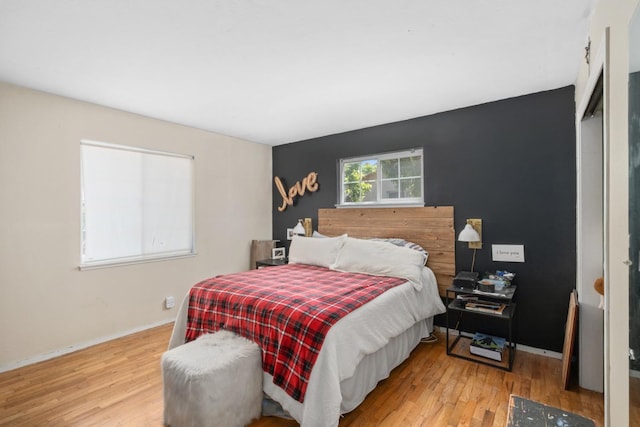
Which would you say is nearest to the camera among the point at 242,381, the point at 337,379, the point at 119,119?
the point at 337,379

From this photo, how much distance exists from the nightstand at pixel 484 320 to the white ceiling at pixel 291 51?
67.7 inches

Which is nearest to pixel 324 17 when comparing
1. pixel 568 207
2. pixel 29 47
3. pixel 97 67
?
pixel 97 67

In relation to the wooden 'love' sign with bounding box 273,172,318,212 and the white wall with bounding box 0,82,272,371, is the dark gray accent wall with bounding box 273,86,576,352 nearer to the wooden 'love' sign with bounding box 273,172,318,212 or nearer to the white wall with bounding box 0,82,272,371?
the wooden 'love' sign with bounding box 273,172,318,212

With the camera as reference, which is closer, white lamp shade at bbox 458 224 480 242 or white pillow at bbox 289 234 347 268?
white lamp shade at bbox 458 224 480 242

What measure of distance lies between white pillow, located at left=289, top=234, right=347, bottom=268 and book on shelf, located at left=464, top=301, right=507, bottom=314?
1.34m

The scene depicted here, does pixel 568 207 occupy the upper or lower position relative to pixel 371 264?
upper

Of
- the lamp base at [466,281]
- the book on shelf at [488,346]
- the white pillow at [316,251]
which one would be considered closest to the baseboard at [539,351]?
the book on shelf at [488,346]

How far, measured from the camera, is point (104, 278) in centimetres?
305

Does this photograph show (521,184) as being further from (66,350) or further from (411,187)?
(66,350)

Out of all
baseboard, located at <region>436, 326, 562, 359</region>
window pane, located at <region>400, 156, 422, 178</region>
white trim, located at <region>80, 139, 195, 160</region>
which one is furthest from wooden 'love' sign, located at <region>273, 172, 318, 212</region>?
baseboard, located at <region>436, 326, 562, 359</region>

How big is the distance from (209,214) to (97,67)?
6.71 ft

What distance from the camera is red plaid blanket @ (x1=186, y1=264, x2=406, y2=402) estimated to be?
176 centimetres

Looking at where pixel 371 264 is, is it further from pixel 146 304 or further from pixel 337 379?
pixel 146 304

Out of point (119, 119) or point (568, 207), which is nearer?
point (568, 207)
